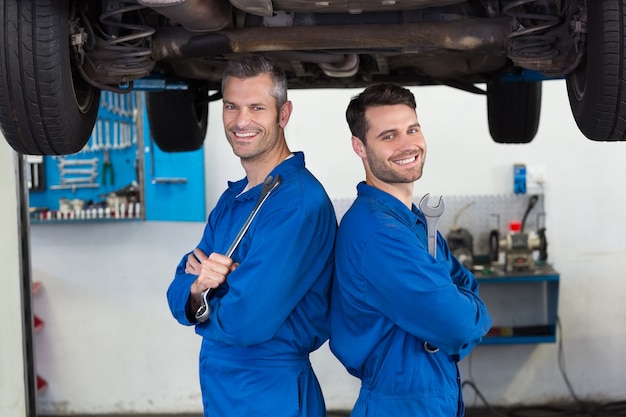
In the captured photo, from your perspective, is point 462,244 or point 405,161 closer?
point 405,161

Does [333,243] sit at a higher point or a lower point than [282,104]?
lower

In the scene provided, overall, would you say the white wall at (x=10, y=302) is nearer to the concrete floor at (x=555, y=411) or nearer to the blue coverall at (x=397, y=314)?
the blue coverall at (x=397, y=314)

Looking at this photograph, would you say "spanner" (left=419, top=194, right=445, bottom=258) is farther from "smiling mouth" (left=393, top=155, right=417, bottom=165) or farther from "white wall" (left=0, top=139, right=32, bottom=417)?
"white wall" (left=0, top=139, right=32, bottom=417)

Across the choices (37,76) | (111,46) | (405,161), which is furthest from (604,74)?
(37,76)

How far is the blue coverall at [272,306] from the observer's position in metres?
1.72

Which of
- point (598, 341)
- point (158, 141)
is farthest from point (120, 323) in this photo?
point (598, 341)

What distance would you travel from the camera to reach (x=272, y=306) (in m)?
1.73

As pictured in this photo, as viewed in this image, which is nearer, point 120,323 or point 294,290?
point 294,290

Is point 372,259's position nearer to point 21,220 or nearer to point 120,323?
point 21,220

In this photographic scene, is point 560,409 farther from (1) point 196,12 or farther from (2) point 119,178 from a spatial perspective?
(1) point 196,12

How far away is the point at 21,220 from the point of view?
3291 millimetres

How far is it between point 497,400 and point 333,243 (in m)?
3.32

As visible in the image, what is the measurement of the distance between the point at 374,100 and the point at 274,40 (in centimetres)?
33

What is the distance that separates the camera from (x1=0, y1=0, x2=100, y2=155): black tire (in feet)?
5.92
